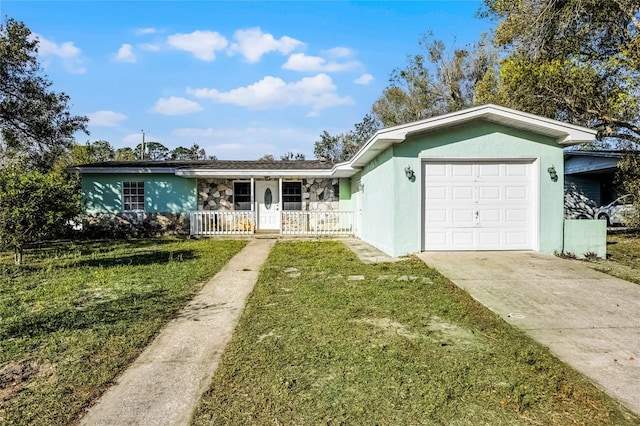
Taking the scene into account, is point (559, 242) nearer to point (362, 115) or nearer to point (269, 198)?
point (269, 198)

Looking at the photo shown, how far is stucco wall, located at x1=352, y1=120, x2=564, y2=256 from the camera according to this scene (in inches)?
329

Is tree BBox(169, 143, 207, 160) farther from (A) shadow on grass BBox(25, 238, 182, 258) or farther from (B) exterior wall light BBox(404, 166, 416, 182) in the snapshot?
(B) exterior wall light BBox(404, 166, 416, 182)

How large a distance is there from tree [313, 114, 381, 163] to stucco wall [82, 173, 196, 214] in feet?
62.8

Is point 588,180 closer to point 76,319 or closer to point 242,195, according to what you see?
point 242,195

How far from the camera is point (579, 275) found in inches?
253

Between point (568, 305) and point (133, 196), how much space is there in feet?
48.1

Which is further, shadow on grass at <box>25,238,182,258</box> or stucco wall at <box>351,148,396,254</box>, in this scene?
shadow on grass at <box>25,238,182,258</box>

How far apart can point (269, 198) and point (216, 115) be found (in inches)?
295

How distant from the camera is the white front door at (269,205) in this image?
52.6 feet

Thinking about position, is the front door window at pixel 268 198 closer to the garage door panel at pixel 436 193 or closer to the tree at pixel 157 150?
the garage door panel at pixel 436 193

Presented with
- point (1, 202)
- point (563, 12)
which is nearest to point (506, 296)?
point (1, 202)

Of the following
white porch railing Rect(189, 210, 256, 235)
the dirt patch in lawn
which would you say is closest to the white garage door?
the dirt patch in lawn

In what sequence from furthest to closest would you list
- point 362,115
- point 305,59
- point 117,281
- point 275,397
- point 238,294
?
point 362,115 → point 305,59 → point 117,281 → point 238,294 → point 275,397

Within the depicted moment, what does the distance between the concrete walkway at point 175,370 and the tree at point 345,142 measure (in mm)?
28399
